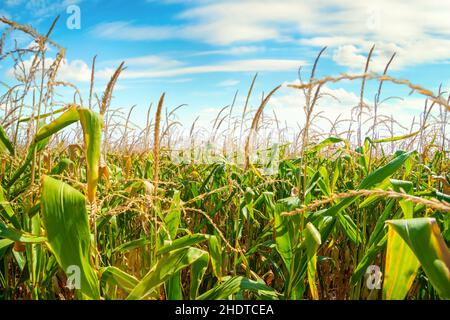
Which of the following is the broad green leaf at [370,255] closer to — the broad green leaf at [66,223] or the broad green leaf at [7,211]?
the broad green leaf at [66,223]

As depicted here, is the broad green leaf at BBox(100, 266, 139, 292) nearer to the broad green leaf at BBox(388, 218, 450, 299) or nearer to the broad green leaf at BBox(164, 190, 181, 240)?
the broad green leaf at BBox(164, 190, 181, 240)

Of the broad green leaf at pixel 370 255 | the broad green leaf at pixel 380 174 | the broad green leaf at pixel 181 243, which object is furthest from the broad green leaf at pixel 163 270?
the broad green leaf at pixel 380 174

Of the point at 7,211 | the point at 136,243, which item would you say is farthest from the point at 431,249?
the point at 7,211

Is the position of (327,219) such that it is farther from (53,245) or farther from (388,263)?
(53,245)

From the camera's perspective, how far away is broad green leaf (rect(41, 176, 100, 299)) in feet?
3.69

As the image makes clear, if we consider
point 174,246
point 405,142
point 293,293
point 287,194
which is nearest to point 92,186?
point 174,246

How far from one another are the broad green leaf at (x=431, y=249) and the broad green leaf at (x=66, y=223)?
34.0 inches

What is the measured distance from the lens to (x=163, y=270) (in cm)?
128

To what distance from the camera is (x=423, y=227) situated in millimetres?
1065

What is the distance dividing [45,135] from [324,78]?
916mm

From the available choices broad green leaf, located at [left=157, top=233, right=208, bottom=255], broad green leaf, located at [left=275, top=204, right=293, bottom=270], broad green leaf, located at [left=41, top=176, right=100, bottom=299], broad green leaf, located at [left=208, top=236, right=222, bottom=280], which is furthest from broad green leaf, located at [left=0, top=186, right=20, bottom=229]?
broad green leaf, located at [left=275, top=204, right=293, bottom=270]

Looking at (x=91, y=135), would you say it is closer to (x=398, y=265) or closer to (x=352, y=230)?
(x=398, y=265)

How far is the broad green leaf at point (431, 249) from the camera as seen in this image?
3.47 ft

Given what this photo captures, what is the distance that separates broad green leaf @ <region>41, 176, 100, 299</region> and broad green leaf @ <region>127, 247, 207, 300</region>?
16 centimetres
